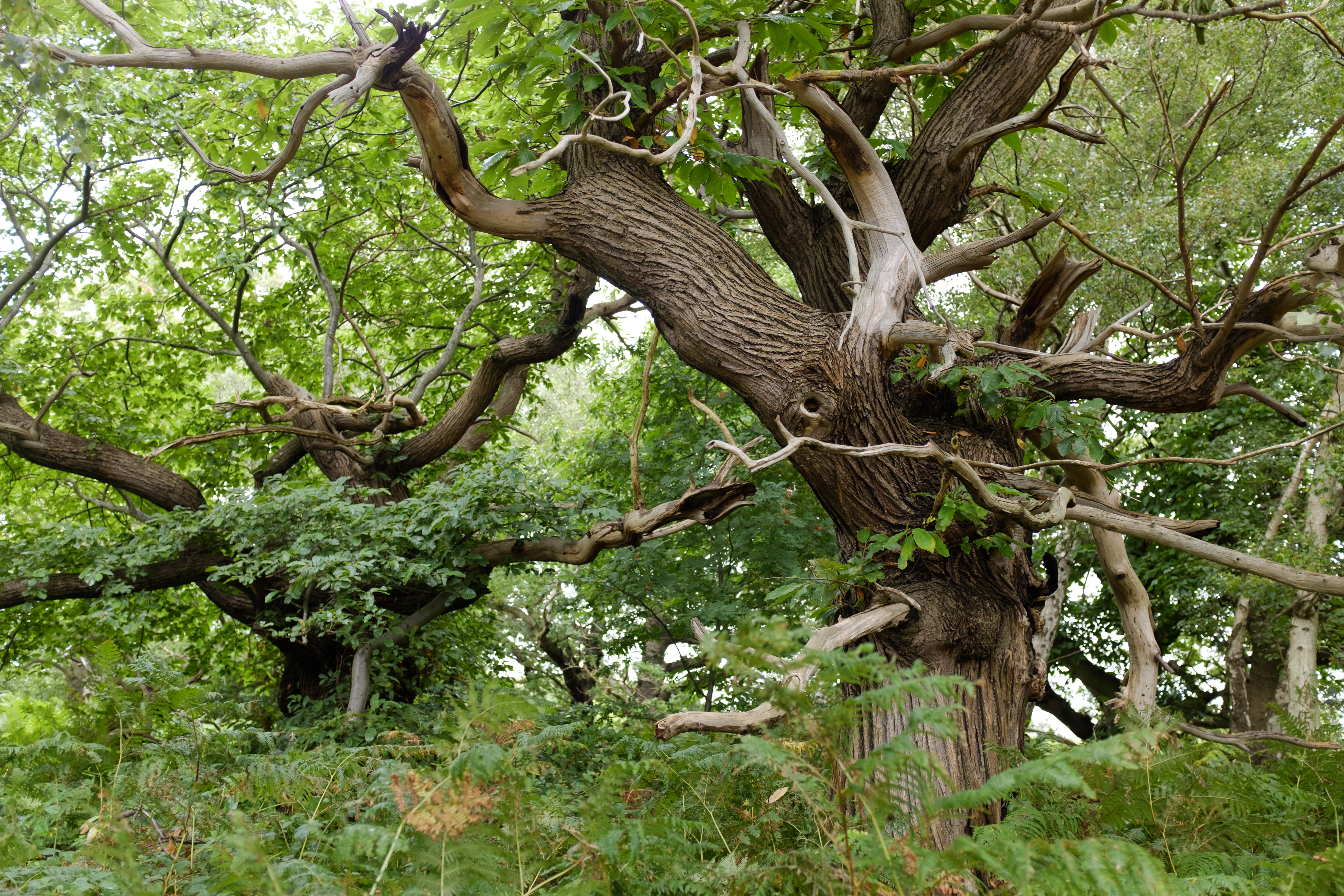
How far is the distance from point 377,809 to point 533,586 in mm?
8162

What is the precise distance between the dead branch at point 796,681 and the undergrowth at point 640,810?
114mm

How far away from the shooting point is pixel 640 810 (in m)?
2.69

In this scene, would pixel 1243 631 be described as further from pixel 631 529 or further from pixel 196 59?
pixel 196 59

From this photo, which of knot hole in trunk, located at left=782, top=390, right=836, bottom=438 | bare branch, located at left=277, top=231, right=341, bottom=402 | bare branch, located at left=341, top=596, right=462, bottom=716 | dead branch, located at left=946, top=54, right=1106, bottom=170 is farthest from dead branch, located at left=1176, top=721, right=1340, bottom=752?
bare branch, located at left=277, top=231, right=341, bottom=402

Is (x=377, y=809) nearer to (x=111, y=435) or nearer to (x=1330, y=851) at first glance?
(x=1330, y=851)

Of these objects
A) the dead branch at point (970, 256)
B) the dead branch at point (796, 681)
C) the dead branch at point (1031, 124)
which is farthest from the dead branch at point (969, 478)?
the dead branch at point (1031, 124)

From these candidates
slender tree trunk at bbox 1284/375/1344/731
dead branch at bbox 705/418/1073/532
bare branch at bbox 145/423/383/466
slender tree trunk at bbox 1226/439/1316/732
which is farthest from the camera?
slender tree trunk at bbox 1226/439/1316/732

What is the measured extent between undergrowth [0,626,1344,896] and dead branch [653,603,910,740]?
0.11 m

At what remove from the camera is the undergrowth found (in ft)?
5.65

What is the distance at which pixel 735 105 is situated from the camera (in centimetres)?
528

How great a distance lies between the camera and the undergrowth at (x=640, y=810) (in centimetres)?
172

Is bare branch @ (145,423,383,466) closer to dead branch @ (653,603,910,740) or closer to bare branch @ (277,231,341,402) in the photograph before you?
bare branch @ (277,231,341,402)

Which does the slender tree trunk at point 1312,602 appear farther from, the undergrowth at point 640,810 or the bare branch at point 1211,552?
the bare branch at point 1211,552

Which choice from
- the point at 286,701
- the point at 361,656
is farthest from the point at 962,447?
the point at 286,701
